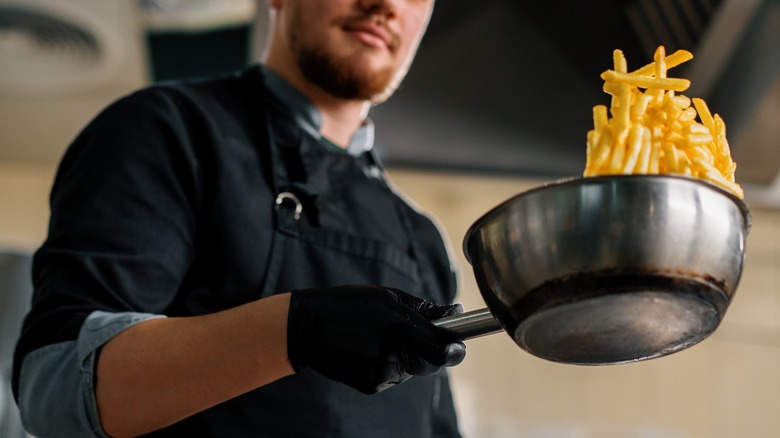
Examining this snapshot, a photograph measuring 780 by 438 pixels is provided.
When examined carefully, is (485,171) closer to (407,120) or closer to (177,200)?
(407,120)

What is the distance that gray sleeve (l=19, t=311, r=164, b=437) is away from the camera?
0.91m

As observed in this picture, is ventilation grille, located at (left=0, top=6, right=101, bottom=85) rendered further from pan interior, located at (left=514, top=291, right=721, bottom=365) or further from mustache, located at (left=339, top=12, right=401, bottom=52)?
pan interior, located at (left=514, top=291, right=721, bottom=365)

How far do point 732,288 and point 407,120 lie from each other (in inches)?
46.0

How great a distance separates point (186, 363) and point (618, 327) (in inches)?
15.5

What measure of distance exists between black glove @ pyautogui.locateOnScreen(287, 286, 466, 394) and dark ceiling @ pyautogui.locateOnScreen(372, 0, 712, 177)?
98 centimetres

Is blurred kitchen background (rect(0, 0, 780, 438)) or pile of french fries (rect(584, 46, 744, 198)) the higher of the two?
pile of french fries (rect(584, 46, 744, 198))

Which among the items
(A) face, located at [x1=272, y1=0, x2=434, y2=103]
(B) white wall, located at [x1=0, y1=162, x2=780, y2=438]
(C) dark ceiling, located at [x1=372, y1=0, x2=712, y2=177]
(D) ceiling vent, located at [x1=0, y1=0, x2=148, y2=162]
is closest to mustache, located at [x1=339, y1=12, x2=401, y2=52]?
(A) face, located at [x1=272, y1=0, x2=434, y2=103]

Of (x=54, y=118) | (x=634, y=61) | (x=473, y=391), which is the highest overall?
(x=634, y=61)

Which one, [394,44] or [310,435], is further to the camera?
[394,44]

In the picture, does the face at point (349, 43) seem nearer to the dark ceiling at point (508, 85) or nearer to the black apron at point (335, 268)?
the black apron at point (335, 268)

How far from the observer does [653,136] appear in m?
0.74

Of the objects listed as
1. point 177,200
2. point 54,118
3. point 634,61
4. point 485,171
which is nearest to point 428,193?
point 54,118

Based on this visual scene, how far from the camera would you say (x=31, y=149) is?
339 centimetres

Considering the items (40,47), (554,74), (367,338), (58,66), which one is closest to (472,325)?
(367,338)
